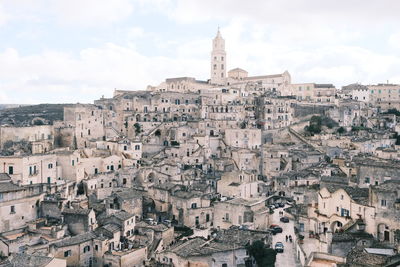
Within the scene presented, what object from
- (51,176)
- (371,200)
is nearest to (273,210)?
(371,200)

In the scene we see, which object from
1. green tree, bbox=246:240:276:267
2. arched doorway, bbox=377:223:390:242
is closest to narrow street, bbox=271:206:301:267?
green tree, bbox=246:240:276:267

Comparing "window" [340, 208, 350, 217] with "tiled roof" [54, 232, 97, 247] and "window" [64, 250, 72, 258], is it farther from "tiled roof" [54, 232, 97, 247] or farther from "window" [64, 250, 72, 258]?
"window" [64, 250, 72, 258]

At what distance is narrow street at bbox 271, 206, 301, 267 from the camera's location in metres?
24.9

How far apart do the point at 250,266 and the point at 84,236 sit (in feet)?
32.7

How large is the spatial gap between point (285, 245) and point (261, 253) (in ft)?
12.8

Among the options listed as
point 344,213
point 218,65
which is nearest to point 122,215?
point 344,213

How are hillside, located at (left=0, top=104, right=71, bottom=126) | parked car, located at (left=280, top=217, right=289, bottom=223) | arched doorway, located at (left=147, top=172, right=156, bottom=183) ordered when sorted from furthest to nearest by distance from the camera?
hillside, located at (left=0, top=104, right=71, bottom=126)
arched doorway, located at (left=147, top=172, right=156, bottom=183)
parked car, located at (left=280, top=217, right=289, bottom=223)

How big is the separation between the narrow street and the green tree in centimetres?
69

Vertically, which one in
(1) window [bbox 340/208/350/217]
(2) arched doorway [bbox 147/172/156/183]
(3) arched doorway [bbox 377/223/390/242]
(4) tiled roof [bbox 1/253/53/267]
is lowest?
(4) tiled roof [bbox 1/253/53/267]

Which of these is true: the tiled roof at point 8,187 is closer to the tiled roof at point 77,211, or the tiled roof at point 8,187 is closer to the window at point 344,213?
the tiled roof at point 77,211

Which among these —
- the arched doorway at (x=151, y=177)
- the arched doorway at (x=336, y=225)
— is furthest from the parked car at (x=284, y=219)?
the arched doorway at (x=151, y=177)

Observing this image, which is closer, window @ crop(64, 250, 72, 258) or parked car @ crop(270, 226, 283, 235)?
window @ crop(64, 250, 72, 258)

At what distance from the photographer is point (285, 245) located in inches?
1092

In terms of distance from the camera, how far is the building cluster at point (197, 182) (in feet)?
81.8
